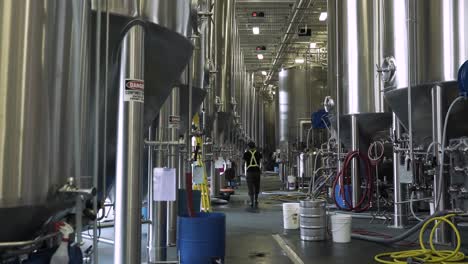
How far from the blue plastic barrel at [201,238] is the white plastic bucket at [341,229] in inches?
64.4

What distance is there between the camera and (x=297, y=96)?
15.4 metres

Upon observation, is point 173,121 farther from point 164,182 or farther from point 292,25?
point 292,25

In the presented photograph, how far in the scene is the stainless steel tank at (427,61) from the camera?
14.9ft

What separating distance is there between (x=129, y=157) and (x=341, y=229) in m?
2.90

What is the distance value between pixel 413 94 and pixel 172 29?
2.97 m

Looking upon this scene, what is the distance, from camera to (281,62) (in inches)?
837

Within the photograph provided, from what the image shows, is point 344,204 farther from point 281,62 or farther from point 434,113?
point 281,62

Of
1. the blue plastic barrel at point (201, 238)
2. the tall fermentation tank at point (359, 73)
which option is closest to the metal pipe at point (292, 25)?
the tall fermentation tank at point (359, 73)

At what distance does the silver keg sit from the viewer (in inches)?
197

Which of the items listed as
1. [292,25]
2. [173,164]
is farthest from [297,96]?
[173,164]

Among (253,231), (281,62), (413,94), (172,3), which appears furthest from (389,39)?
(281,62)

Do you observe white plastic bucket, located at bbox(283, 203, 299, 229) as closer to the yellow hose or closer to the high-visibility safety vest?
the yellow hose

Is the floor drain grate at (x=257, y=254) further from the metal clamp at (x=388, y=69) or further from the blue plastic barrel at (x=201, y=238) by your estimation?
the metal clamp at (x=388, y=69)

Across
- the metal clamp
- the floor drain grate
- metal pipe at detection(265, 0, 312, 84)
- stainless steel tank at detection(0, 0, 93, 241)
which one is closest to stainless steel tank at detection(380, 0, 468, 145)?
the metal clamp
